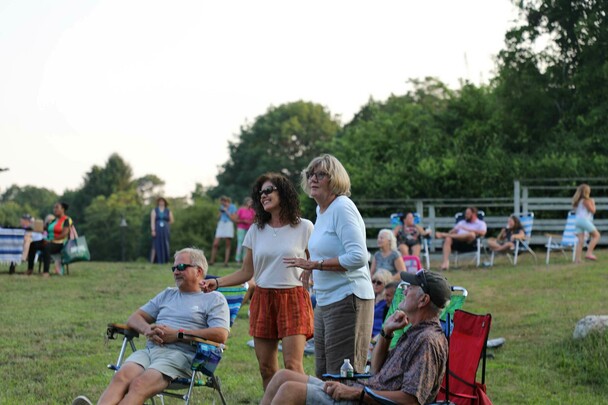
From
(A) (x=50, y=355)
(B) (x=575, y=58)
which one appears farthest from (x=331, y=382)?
(B) (x=575, y=58)

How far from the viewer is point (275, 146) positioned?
6288cm

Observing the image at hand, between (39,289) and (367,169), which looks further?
(367,169)

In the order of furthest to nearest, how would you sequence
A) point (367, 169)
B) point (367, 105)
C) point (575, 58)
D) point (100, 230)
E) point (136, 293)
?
1. point (100, 230)
2. point (367, 105)
3. point (575, 58)
4. point (367, 169)
5. point (136, 293)

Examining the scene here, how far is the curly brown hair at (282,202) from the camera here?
6.06 metres

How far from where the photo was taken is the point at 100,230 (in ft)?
220

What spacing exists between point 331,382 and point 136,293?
10290mm

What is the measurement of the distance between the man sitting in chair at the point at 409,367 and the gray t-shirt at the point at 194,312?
1.34m

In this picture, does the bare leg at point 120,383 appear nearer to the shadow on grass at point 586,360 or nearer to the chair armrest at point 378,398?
the chair armrest at point 378,398

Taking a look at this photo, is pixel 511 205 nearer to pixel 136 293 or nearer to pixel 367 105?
pixel 136 293

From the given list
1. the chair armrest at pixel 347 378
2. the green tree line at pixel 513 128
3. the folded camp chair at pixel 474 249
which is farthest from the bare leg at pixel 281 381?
the green tree line at pixel 513 128

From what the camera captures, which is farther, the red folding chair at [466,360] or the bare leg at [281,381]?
the red folding chair at [466,360]

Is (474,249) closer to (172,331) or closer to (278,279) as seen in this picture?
(172,331)

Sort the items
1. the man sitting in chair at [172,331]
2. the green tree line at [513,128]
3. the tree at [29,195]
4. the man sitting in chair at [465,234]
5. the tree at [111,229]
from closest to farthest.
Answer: the man sitting in chair at [172,331] → the man sitting in chair at [465,234] → the green tree line at [513,128] → the tree at [111,229] → the tree at [29,195]

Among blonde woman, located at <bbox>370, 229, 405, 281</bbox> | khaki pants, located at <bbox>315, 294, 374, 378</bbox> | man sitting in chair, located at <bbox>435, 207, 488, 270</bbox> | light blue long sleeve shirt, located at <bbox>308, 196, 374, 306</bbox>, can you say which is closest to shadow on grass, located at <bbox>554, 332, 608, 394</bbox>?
blonde woman, located at <bbox>370, 229, 405, 281</bbox>
